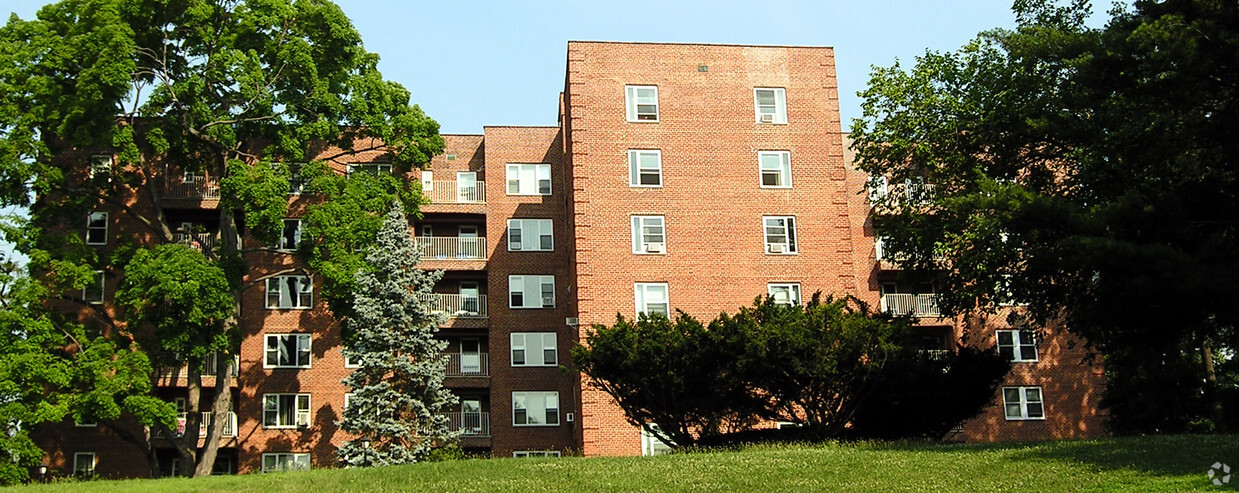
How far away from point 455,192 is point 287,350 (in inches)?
347

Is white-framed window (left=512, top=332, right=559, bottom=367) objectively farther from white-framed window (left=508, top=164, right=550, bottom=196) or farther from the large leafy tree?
the large leafy tree

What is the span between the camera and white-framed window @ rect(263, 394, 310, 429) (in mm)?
45969

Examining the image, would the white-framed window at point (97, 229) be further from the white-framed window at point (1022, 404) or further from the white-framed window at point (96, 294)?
the white-framed window at point (1022, 404)

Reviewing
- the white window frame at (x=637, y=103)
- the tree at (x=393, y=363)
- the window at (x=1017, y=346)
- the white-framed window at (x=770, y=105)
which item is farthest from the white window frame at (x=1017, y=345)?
the tree at (x=393, y=363)

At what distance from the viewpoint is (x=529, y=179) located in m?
50.5

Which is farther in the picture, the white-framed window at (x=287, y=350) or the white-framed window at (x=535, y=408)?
the white-framed window at (x=535, y=408)

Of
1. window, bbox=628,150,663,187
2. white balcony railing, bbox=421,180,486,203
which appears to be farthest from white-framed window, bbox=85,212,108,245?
window, bbox=628,150,663,187

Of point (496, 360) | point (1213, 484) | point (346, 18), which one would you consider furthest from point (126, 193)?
point (1213, 484)

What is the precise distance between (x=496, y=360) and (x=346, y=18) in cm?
1404

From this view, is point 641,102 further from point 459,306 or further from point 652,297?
point 459,306

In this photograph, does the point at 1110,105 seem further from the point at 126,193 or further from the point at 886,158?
the point at 126,193

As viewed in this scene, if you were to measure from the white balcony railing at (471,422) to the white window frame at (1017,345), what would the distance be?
19.7 m

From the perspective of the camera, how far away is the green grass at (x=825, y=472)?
70.6ft

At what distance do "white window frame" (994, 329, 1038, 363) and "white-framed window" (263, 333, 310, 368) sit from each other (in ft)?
86.2
